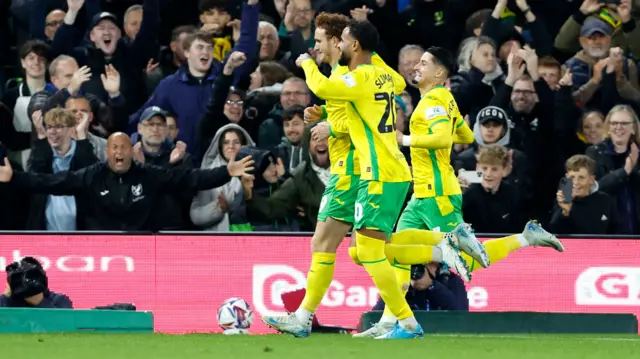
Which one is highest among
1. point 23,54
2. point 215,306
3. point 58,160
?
point 23,54

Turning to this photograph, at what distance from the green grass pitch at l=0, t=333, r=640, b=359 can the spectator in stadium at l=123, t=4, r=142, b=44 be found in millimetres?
6266

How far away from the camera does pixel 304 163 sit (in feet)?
46.6

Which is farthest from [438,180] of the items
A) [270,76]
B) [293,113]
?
[270,76]

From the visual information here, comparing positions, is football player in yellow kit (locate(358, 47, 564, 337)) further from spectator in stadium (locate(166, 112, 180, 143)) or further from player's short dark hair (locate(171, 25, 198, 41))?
player's short dark hair (locate(171, 25, 198, 41))

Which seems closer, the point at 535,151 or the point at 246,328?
the point at 246,328

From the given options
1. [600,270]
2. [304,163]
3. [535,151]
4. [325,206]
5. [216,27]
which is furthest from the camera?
[216,27]

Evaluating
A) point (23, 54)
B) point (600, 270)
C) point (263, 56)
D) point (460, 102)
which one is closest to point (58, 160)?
point (23, 54)

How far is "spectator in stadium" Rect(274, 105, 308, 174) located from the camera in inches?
576

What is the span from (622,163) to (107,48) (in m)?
5.83

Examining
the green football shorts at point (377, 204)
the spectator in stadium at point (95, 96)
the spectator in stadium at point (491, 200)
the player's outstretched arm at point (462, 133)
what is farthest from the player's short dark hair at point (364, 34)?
the spectator in stadium at point (95, 96)

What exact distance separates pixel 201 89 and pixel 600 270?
4868mm

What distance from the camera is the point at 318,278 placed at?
33.8 ft

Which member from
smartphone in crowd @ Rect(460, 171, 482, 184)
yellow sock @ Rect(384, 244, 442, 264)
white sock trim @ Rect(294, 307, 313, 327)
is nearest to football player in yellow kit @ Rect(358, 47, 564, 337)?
yellow sock @ Rect(384, 244, 442, 264)

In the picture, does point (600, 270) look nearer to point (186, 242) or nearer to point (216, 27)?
point (186, 242)
